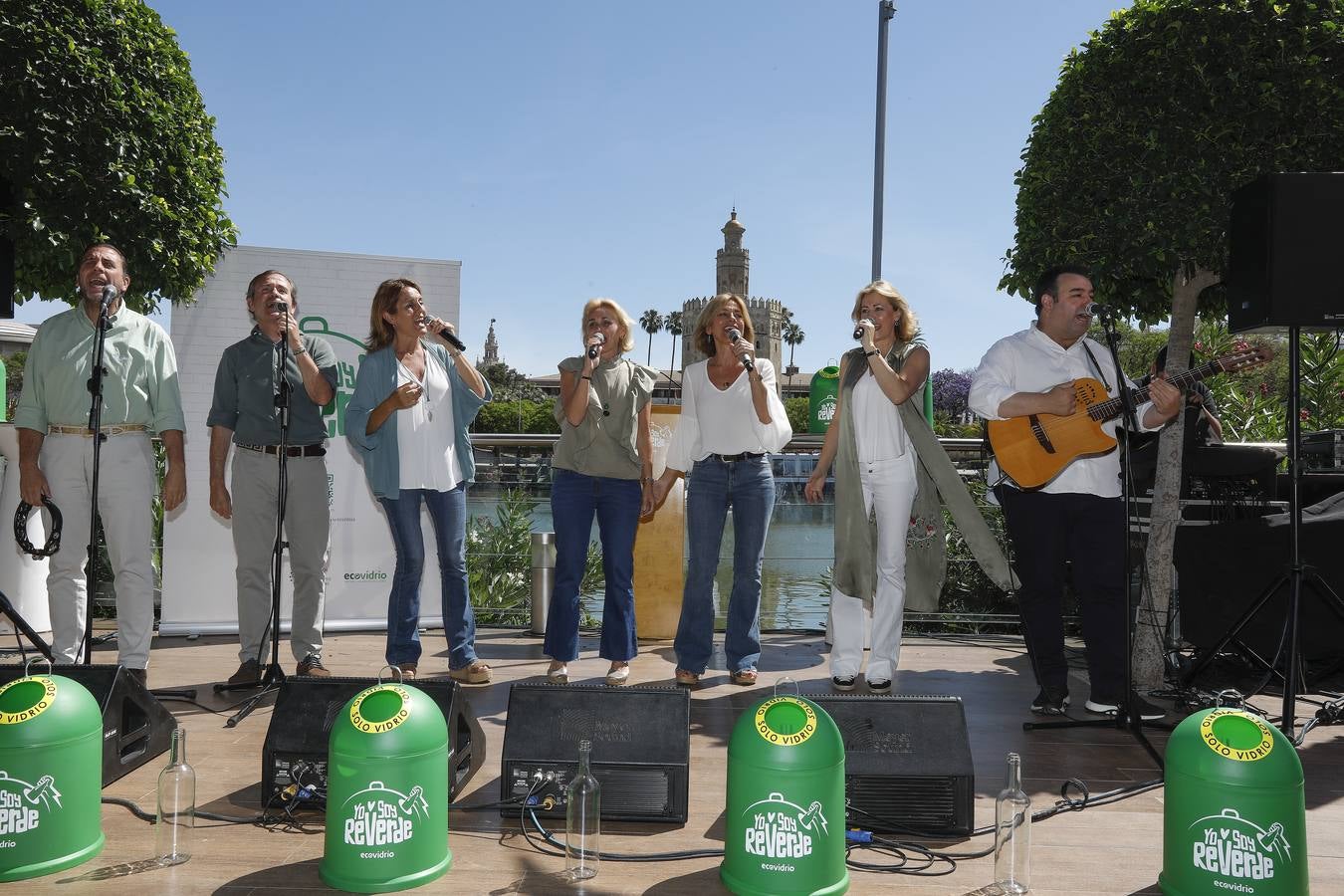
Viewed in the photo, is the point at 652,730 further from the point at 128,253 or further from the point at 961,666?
the point at 128,253

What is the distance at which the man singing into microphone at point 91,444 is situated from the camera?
385 cm

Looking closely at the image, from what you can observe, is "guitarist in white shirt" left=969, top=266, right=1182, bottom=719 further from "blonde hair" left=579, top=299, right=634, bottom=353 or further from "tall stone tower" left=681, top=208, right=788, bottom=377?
"tall stone tower" left=681, top=208, right=788, bottom=377

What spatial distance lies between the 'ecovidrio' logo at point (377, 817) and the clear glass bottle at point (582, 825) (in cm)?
37

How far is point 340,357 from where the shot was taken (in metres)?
5.28

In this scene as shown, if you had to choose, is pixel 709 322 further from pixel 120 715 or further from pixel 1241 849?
pixel 1241 849

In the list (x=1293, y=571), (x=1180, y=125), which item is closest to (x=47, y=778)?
(x=1293, y=571)

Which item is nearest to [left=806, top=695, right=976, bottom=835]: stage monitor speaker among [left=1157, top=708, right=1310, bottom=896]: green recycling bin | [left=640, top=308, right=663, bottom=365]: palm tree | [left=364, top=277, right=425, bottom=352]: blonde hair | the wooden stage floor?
the wooden stage floor

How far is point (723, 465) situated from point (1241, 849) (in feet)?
7.83

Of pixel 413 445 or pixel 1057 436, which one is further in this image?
pixel 413 445

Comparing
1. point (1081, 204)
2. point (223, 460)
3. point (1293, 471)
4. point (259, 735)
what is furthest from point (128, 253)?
point (1293, 471)

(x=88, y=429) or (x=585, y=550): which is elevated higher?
(x=88, y=429)

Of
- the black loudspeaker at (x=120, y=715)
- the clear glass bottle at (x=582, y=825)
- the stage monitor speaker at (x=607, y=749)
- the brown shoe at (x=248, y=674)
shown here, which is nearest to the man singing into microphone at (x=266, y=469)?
the brown shoe at (x=248, y=674)

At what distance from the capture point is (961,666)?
15.6 feet

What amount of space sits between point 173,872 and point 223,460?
2.24 m
